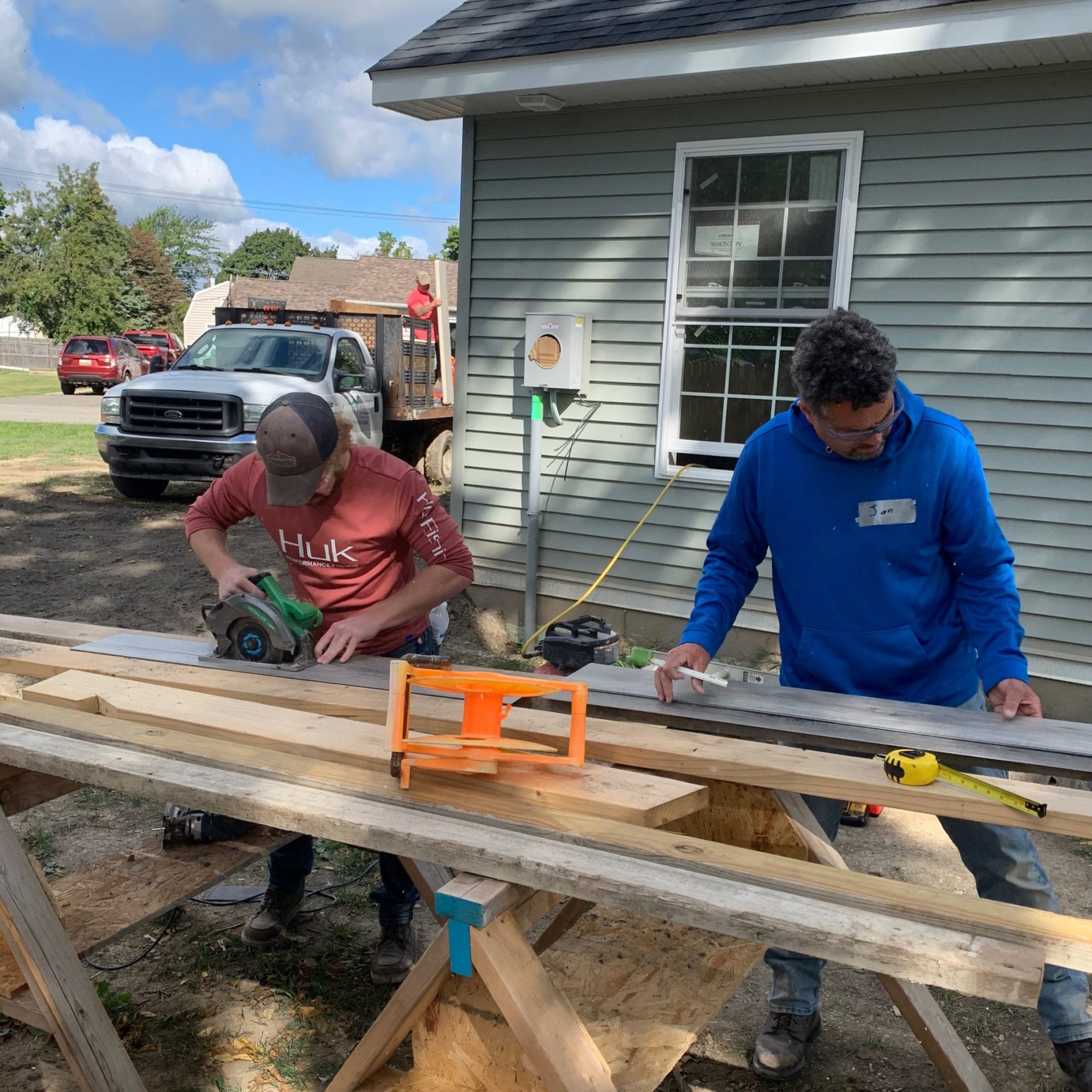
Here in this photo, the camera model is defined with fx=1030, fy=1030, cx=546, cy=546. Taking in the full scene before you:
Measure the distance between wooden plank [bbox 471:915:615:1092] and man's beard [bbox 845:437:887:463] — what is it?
1523mm

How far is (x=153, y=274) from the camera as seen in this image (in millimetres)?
75812

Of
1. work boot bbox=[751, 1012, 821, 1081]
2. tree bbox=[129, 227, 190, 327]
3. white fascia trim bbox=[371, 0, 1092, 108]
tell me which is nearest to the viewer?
work boot bbox=[751, 1012, 821, 1081]

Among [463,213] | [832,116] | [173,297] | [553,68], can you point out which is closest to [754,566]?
[832,116]

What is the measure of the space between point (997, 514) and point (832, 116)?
2515 millimetres

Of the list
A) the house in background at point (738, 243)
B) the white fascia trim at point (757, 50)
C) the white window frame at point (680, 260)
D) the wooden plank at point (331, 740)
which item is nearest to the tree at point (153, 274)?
the house in background at point (738, 243)

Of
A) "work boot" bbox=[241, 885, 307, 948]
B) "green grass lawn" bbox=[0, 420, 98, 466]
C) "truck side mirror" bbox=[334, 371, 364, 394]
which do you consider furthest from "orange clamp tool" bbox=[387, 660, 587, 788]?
"green grass lawn" bbox=[0, 420, 98, 466]

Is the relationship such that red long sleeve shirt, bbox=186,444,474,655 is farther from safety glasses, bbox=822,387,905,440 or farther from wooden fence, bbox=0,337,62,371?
wooden fence, bbox=0,337,62,371

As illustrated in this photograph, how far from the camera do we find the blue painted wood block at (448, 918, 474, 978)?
170 cm

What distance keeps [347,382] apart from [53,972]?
970 centimetres

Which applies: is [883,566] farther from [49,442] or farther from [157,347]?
[157,347]

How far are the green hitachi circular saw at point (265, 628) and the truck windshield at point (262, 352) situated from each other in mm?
8481

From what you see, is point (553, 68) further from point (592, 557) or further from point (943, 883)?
point (943, 883)

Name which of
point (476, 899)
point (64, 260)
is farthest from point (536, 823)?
point (64, 260)

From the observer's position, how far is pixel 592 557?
7195mm
